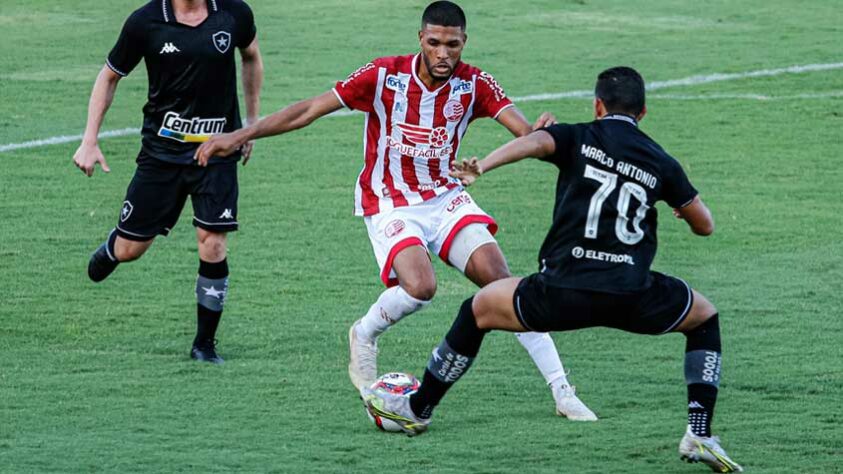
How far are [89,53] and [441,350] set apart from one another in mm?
13111

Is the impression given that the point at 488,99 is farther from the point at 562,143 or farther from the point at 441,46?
the point at 562,143

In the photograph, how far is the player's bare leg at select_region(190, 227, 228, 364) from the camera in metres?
8.81

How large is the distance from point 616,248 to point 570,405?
3.91 ft

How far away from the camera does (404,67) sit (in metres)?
8.12

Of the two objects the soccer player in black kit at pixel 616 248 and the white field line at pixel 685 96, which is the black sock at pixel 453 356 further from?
the white field line at pixel 685 96

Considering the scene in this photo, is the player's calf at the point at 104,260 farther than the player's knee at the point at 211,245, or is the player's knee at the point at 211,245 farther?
the player's calf at the point at 104,260

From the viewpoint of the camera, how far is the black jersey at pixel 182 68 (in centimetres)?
888

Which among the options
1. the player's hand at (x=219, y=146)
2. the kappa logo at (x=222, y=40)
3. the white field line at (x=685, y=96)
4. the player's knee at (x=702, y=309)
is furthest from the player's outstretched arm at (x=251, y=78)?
the white field line at (x=685, y=96)

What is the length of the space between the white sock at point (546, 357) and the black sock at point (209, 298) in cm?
186

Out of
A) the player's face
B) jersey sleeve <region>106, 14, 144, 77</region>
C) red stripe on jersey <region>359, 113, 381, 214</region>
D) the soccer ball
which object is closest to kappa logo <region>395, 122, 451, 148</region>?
red stripe on jersey <region>359, 113, 381, 214</region>

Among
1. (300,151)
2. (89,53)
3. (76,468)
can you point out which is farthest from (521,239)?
(89,53)

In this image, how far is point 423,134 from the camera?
8086 mm

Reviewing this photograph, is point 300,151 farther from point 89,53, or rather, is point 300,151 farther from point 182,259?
point 89,53

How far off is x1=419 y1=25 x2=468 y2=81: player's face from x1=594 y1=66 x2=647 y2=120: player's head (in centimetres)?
121
